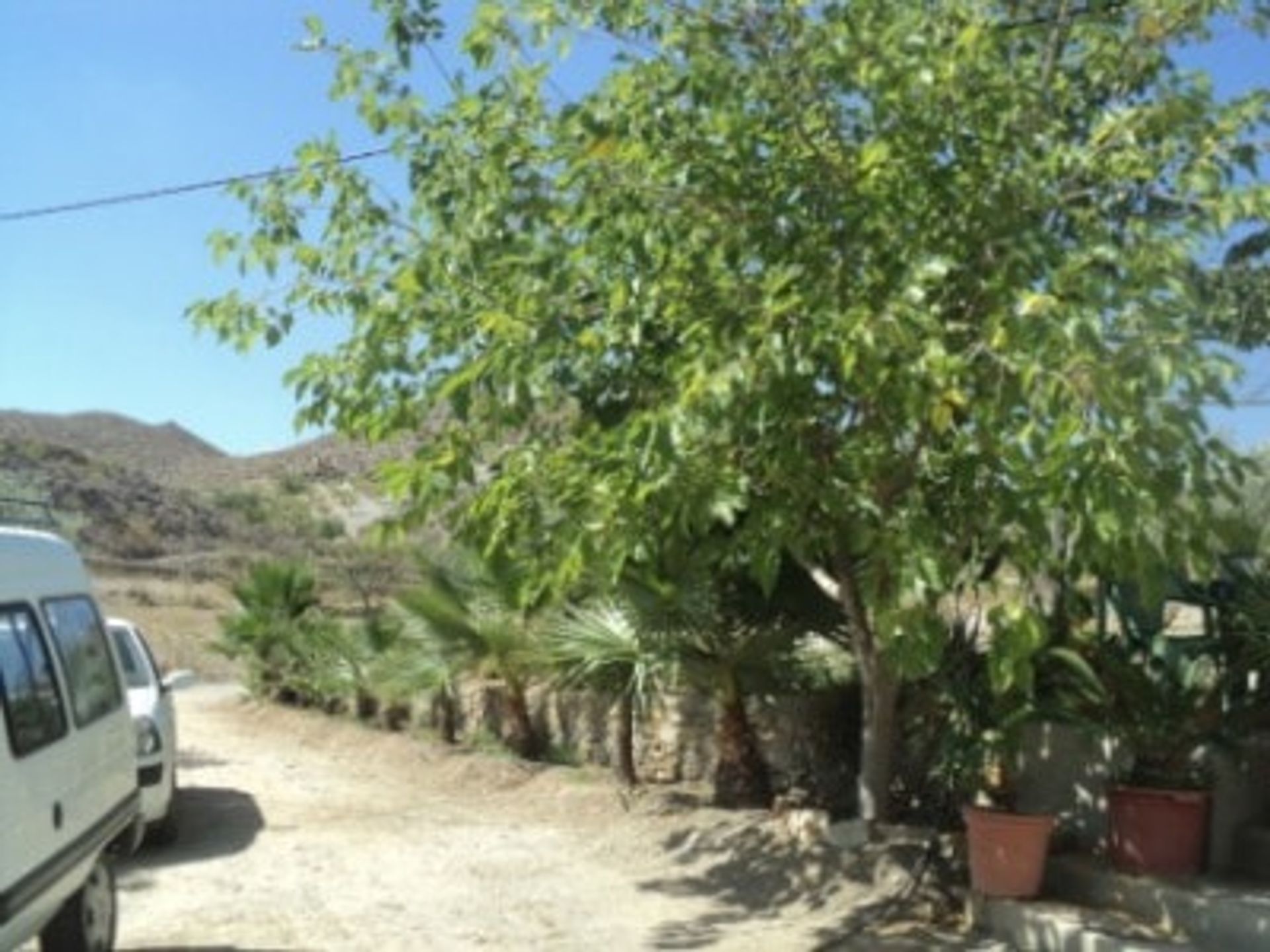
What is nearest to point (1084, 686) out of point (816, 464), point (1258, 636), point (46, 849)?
point (1258, 636)

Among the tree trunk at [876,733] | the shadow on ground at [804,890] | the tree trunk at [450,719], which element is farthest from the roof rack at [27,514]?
the tree trunk at [450,719]

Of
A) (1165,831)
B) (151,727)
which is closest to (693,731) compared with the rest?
(151,727)

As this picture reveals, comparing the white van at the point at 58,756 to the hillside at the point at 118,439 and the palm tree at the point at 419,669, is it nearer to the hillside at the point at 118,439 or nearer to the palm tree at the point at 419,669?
the palm tree at the point at 419,669

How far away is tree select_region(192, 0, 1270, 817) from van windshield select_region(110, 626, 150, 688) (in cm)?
368

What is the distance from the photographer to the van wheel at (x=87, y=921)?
7.54m

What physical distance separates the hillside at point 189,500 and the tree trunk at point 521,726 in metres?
25.7

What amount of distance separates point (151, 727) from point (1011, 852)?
5.93 meters

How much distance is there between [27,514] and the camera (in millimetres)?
9219

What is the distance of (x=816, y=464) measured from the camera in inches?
326

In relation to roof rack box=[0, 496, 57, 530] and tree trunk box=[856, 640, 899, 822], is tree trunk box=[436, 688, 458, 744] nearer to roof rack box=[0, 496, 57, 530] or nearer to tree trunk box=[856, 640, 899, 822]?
tree trunk box=[856, 640, 899, 822]

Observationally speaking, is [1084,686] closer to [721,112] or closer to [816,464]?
[816,464]

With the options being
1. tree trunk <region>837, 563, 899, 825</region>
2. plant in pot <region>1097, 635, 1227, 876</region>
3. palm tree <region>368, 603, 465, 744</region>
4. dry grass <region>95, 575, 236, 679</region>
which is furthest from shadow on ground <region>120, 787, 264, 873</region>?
dry grass <region>95, 575, 236, 679</region>

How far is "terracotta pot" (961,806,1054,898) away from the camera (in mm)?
8914

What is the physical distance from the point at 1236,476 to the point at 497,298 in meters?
3.77
